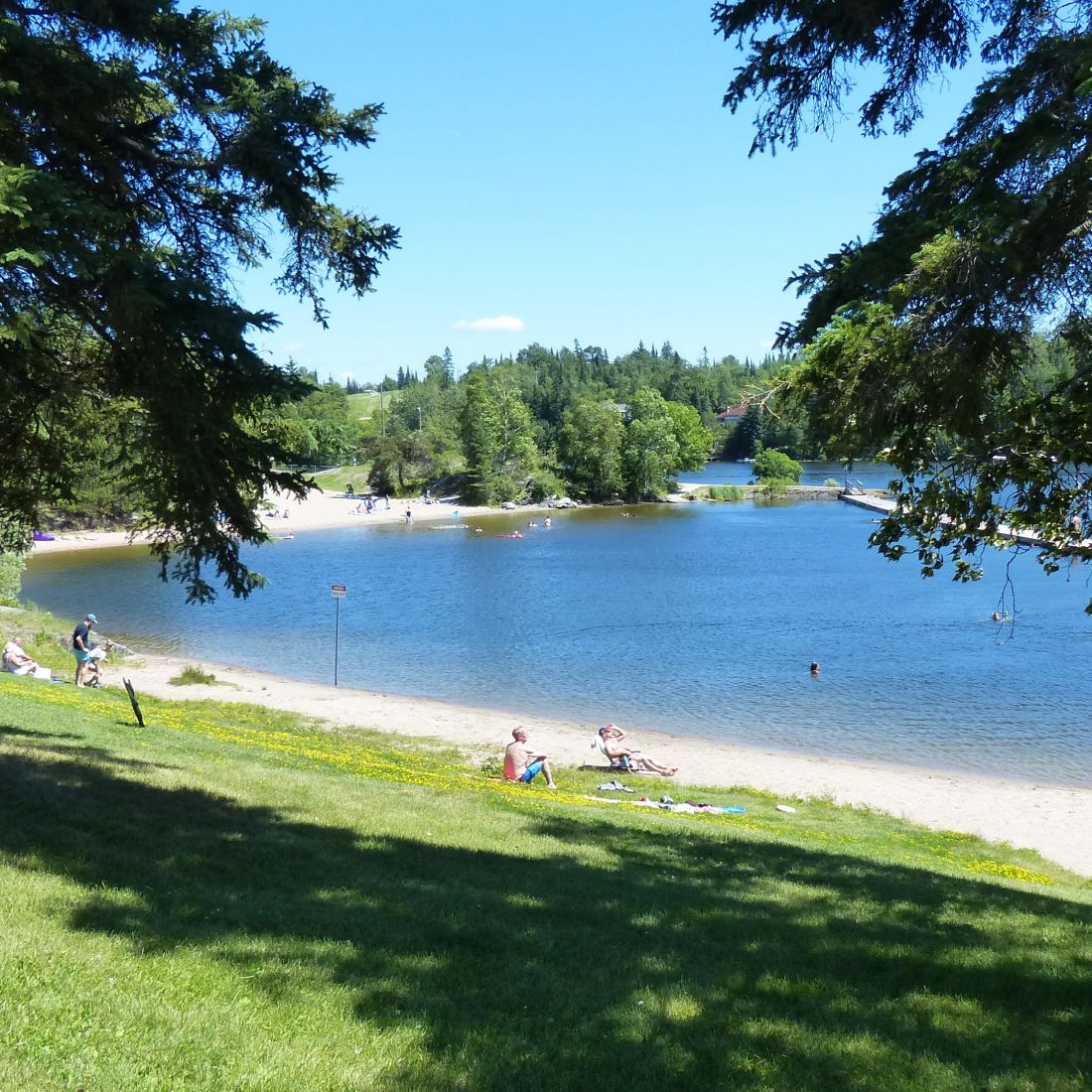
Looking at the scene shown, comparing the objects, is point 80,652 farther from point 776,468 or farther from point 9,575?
point 776,468

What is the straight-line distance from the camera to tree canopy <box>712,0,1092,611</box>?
598cm

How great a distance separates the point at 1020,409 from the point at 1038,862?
34.7ft

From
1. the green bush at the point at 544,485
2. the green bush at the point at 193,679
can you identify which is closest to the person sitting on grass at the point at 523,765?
the green bush at the point at 193,679

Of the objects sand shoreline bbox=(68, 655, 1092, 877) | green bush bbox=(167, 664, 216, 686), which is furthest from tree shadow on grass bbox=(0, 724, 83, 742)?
green bush bbox=(167, 664, 216, 686)

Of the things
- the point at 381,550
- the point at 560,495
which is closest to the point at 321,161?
the point at 381,550

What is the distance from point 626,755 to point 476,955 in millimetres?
13909

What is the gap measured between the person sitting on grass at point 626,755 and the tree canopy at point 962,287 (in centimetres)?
1258

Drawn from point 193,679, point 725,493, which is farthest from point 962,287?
point 725,493

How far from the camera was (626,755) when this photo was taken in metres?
19.5

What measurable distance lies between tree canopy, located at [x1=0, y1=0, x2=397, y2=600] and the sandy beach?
4839 millimetres

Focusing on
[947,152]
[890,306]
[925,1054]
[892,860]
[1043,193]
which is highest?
[947,152]

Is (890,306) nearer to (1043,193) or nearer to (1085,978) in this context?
(1043,193)

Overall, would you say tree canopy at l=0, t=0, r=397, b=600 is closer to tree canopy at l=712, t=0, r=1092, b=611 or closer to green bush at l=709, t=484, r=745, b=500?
tree canopy at l=712, t=0, r=1092, b=611

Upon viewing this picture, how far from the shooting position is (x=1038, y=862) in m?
14.6
